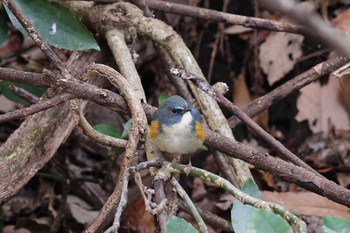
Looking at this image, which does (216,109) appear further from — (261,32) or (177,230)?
(261,32)

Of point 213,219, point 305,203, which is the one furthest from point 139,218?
point 305,203

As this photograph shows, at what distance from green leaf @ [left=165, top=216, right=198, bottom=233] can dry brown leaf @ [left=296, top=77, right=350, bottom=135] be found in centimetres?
289

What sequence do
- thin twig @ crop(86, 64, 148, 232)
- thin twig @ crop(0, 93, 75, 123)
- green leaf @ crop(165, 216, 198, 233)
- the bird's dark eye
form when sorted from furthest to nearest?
the bird's dark eye < thin twig @ crop(0, 93, 75, 123) < thin twig @ crop(86, 64, 148, 232) < green leaf @ crop(165, 216, 198, 233)

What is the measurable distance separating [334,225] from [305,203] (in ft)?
6.85

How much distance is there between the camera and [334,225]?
1378mm

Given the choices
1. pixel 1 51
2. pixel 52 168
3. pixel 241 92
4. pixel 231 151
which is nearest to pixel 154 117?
pixel 231 151

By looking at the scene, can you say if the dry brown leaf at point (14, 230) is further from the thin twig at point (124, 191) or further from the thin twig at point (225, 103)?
the thin twig at point (124, 191)

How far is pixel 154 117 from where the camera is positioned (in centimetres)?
245

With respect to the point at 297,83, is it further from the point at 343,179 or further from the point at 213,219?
the point at 343,179

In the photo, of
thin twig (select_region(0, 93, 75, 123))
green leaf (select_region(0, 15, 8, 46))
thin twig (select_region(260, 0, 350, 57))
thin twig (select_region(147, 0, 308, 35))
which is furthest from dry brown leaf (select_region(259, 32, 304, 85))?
thin twig (select_region(260, 0, 350, 57))

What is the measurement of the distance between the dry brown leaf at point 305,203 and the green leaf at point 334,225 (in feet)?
6.49

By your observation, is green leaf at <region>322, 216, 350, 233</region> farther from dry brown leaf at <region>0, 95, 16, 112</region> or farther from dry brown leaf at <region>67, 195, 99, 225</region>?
dry brown leaf at <region>0, 95, 16, 112</region>

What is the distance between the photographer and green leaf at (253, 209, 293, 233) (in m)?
1.37

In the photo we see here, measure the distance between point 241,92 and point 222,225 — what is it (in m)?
1.35
